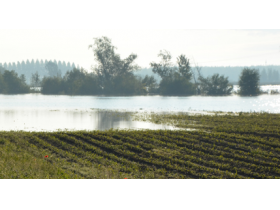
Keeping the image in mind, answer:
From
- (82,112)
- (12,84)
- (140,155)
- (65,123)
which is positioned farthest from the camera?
(12,84)

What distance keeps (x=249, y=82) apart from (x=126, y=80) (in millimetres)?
30325

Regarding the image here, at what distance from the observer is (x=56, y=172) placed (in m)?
9.64

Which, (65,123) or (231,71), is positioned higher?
(231,71)

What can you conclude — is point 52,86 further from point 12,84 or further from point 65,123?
point 65,123

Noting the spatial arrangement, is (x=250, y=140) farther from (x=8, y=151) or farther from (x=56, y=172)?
(x=8, y=151)

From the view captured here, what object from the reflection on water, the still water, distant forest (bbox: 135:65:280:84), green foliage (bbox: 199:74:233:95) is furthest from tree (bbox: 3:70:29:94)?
the reflection on water

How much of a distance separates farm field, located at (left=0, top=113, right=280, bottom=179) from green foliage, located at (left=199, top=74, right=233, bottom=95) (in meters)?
60.0

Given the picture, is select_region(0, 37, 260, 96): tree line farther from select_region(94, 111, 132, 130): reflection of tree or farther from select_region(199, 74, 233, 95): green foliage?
select_region(94, 111, 132, 130): reflection of tree

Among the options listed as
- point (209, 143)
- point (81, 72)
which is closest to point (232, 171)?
point (209, 143)

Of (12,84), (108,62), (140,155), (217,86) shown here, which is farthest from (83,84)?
(140,155)

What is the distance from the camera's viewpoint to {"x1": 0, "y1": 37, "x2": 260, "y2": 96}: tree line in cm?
7831

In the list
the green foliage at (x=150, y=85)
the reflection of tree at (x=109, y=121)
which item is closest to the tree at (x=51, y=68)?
the green foliage at (x=150, y=85)

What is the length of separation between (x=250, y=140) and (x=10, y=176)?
37.4 ft

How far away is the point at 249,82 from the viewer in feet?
236
